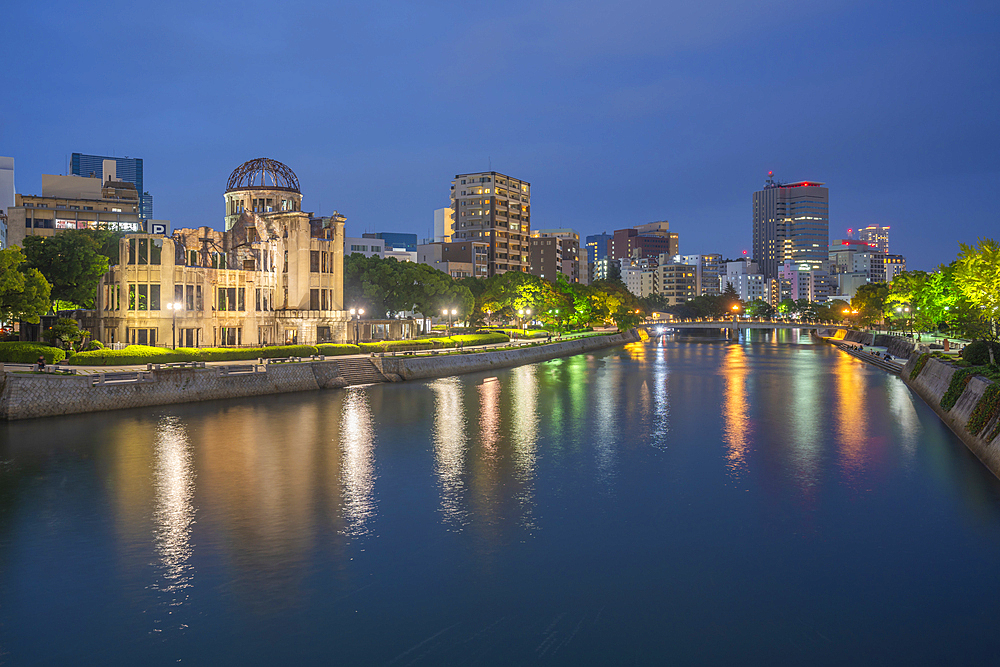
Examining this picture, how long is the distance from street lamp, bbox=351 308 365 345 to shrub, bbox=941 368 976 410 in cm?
5496

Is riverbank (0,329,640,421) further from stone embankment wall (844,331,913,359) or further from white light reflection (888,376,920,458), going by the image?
stone embankment wall (844,331,913,359)

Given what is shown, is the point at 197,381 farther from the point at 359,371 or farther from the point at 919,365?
the point at 919,365

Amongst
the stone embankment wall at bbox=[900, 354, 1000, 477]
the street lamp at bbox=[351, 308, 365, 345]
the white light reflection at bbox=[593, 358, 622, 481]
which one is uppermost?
the street lamp at bbox=[351, 308, 365, 345]

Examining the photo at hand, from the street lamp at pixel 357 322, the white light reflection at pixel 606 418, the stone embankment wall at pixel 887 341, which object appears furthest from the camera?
the stone embankment wall at pixel 887 341

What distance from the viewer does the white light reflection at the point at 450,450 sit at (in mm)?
26694

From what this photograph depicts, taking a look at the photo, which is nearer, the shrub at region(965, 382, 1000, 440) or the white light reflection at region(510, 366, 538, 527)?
the white light reflection at region(510, 366, 538, 527)

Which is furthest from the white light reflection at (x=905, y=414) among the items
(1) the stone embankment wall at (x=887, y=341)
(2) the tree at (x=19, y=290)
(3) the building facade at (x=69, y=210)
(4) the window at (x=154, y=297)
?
(3) the building facade at (x=69, y=210)

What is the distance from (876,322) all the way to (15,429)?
156m

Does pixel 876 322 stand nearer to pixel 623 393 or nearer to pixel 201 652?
pixel 623 393

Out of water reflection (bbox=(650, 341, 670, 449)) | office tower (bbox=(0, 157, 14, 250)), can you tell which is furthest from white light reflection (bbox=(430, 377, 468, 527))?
office tower (bbox=(0, 157, 14, 250))

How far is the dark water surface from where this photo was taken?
16.7 m

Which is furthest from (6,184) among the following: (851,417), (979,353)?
(979,353)

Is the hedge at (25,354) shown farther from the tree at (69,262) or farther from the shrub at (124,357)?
the tree at (69,262)

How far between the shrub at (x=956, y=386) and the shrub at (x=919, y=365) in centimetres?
1712
